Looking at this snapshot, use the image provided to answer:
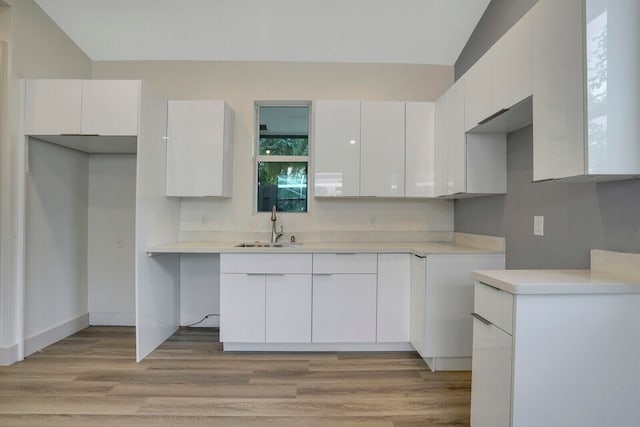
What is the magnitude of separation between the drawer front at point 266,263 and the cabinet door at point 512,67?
1.70 m

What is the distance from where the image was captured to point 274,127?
11.7 ft

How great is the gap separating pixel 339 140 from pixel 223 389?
84.3 inches

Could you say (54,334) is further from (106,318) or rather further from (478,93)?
(478,93)

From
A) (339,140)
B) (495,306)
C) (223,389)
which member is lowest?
(223,389)

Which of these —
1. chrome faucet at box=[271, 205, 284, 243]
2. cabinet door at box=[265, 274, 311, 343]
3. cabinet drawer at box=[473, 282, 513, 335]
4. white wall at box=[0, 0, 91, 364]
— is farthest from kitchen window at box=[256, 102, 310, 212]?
cabinet drawer at box=[473, 282, 513, 335]

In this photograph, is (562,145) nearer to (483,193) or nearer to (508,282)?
(508,282)

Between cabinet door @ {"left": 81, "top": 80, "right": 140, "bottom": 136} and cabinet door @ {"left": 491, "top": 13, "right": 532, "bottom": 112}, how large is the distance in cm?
252

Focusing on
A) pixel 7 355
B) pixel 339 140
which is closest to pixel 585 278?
pixel 339 140

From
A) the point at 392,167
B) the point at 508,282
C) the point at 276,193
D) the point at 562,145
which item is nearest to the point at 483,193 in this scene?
the point at 392,167

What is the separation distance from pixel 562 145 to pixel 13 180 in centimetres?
352

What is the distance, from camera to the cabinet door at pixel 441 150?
9.53 feet

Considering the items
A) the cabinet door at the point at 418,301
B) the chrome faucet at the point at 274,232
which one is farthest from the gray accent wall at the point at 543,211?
the chrome faucet at the point at 274,232

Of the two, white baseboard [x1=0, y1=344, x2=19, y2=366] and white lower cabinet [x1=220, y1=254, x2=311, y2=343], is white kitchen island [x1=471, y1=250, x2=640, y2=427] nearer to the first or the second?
white lower cabinet [x1=220, y1=254, x2=311, y2=343]

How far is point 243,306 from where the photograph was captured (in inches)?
109
